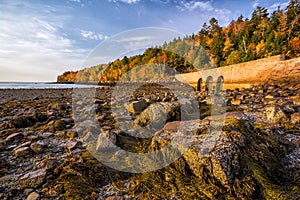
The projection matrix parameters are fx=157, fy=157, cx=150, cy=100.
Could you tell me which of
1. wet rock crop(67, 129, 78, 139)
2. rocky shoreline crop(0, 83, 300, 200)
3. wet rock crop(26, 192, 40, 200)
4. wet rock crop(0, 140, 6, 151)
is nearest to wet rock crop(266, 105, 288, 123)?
rocky shoreline crop(0, 83, 300, 200)

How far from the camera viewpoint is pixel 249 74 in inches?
658

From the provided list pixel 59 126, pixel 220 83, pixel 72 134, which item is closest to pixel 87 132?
pixel 72 134

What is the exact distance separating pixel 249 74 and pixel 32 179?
19.4 metres

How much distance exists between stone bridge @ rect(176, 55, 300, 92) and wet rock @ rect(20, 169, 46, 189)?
662 inches

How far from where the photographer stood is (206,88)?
22203mm

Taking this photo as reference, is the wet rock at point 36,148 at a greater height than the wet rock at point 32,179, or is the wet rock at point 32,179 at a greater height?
the wet rock at point 36,148

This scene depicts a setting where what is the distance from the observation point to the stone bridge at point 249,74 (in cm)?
1326

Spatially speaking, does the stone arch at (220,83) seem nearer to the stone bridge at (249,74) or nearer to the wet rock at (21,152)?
the stone bridge at (249,74)

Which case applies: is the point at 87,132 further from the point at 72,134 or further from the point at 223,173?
the point at 223,173

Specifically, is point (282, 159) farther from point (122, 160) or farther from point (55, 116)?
point (55, 116)

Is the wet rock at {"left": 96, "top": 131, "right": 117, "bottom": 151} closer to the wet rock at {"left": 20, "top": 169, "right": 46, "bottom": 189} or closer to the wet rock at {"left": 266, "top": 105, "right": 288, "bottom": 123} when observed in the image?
the wet rock at {"left": 20, "top": 169, "right": 46, "bottom": 189}

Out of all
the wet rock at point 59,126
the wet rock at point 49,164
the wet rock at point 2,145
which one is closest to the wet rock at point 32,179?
the wet rock at point 49,164

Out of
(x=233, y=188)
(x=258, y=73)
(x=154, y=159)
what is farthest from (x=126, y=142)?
(x=258, y=73)

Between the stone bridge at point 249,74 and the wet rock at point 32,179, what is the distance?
55.1 ft
